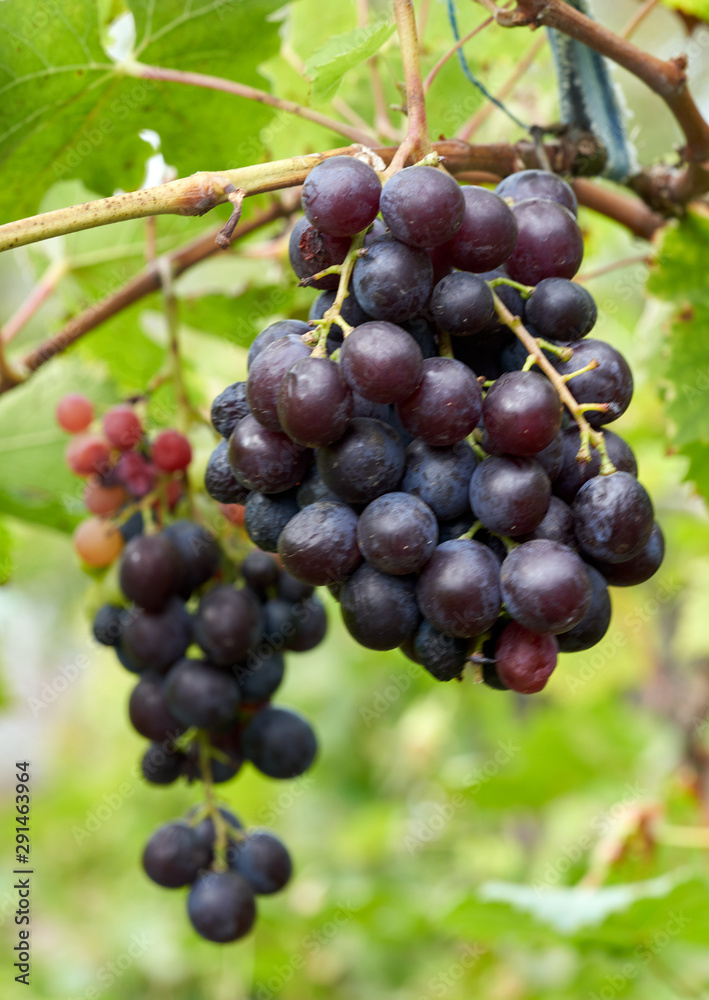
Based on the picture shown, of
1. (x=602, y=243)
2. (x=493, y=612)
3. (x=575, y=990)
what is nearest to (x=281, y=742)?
(x=493, y=612)

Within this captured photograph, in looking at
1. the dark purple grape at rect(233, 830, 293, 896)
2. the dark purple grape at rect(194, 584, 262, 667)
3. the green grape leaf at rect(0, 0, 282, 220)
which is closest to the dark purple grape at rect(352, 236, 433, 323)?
the dark purple grape at rect(194, 584, 262, 667)

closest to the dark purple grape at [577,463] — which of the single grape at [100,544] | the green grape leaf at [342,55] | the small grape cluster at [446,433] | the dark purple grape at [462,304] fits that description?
the small grape cluster at [446,433]

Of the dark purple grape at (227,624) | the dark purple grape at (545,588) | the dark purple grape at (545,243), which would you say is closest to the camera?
the dark purple grape at (545,588)

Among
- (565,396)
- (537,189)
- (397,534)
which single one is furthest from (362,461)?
(537,189)

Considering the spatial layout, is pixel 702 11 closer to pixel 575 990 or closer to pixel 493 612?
pixel 493 612

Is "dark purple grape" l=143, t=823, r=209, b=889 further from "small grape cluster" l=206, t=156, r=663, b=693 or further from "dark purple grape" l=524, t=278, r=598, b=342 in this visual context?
"dark purple grape" l=524, t=278, r=598, b=342

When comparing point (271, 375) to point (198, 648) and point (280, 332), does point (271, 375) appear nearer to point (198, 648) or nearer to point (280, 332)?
point (280, 332)

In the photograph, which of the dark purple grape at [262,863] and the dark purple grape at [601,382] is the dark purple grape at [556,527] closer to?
the dark purple grape at [601,382]
